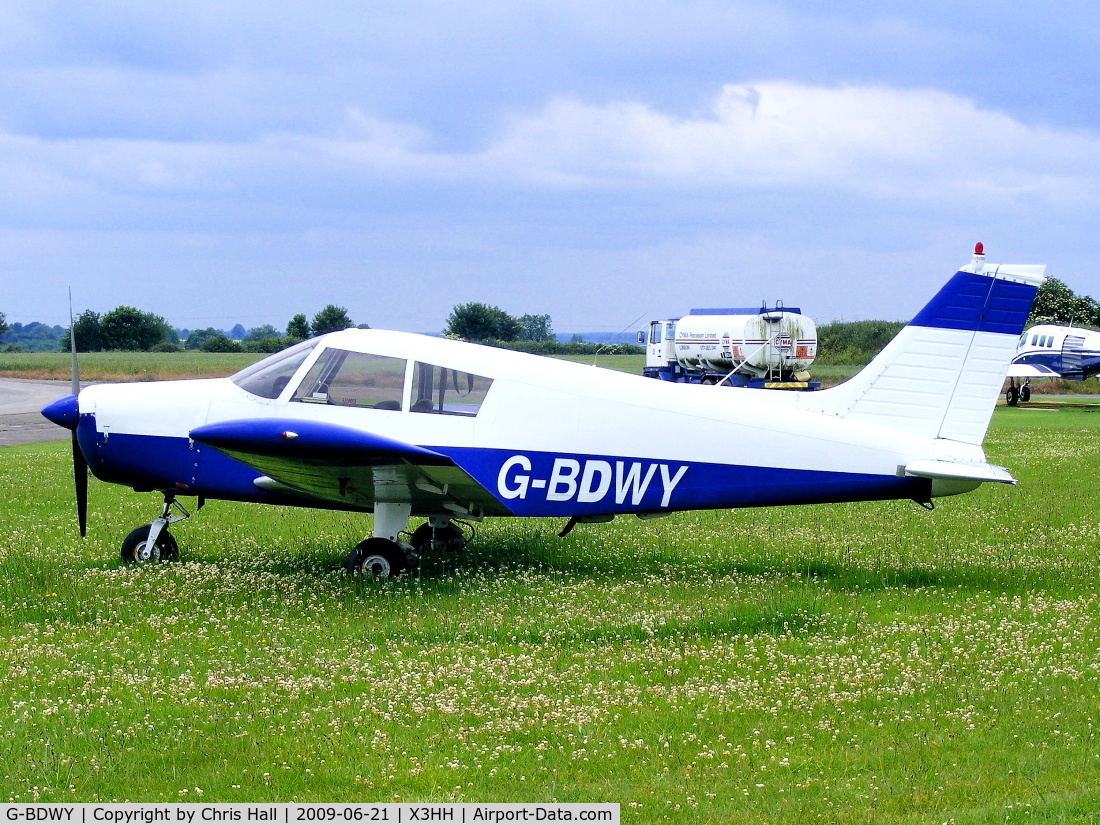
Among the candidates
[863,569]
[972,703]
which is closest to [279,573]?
[863,569]

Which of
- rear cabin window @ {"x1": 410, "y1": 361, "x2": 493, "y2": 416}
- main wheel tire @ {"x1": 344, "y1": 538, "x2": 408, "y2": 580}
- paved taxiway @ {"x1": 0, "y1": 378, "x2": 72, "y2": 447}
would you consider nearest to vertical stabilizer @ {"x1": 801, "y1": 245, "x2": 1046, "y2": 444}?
rear cabin window @ {"x1": 410, "y1": 361, "x2": 493, "y2": 416}

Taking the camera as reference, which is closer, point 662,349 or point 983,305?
point 983,305

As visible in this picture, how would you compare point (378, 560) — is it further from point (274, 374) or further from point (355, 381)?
point (274, 374)

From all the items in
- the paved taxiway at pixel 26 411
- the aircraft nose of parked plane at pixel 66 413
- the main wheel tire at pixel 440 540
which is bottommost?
the paved taxiway at pixel 26 411

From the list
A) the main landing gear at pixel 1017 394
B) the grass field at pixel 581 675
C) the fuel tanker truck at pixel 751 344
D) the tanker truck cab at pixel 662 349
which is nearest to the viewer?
the grass field at pixel 581 675

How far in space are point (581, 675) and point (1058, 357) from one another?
41317 millimetres

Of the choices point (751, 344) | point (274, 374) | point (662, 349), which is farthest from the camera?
point (662, 349)

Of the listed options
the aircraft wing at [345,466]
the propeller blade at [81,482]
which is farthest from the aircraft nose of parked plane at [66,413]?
the aircraft wing at [345,466]

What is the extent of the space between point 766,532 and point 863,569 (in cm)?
225

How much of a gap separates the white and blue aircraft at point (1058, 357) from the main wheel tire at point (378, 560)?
36.6 metres

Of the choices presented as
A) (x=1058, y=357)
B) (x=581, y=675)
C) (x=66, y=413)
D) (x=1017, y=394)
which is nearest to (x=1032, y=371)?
(x=1017, y=394)

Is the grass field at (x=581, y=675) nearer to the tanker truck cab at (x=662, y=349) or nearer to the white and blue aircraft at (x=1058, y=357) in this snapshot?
the white and blue aircraft at (x=1058, y=357)

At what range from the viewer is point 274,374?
9492 millimetres

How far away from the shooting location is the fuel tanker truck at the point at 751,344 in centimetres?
4322
